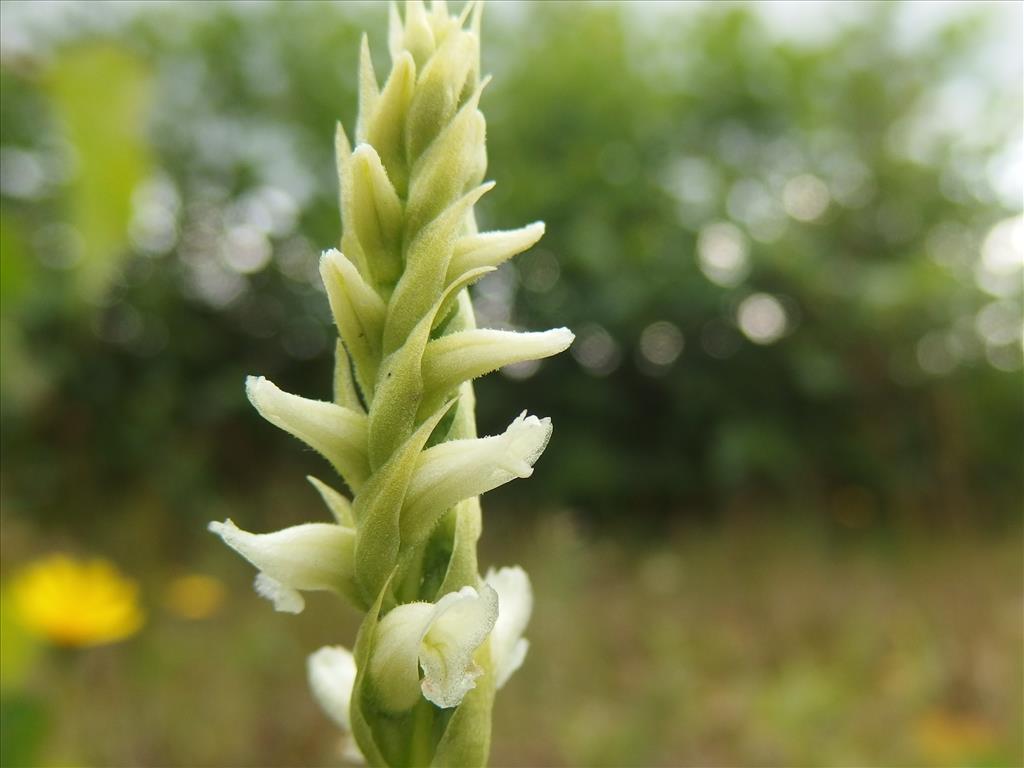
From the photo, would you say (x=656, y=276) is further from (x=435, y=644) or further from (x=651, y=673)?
(x=435, y=644)

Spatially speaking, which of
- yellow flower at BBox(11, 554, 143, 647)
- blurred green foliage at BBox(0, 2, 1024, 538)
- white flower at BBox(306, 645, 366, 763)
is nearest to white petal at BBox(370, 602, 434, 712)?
white flower at BBox(306, 645, 366, 763)

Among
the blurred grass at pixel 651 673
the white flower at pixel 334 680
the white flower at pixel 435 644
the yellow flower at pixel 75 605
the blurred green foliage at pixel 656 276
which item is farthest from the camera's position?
the blurred green foliage at pixel 656 276

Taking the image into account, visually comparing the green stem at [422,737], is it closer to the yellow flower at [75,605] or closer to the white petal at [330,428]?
the white petal at [330,428]

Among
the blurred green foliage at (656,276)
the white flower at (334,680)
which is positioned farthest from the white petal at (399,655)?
the blurred green foliage at (656,276)

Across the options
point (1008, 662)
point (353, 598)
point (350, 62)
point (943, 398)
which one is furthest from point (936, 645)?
point (350, 62)

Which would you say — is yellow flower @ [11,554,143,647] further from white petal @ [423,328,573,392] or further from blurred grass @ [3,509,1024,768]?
white petal @ [423,328,573,392]
